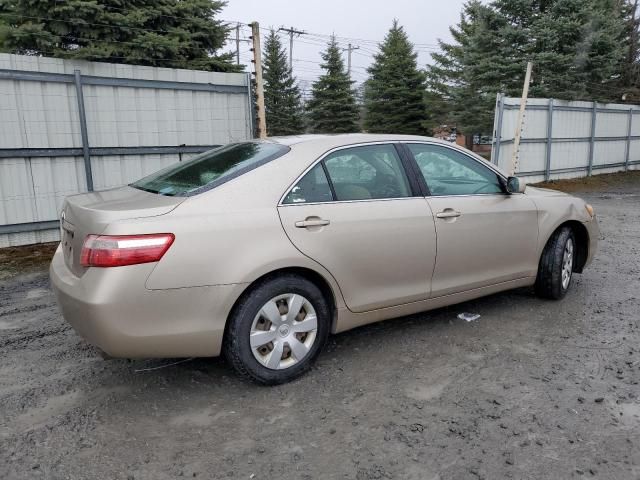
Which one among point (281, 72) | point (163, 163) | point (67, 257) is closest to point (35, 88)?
point (163, 163)

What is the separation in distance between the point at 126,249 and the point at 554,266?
3545 millimetres

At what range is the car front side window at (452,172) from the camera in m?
3.96

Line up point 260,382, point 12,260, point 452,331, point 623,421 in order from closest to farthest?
point 623,421 → point 260,382 → point 452,331 → point 12,260

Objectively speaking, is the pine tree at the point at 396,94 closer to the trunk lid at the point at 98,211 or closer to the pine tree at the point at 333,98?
the pine tree at the point at 333,98

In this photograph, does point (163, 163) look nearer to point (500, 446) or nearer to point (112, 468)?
point (112, 468)

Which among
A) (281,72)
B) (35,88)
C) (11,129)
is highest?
(281,72)

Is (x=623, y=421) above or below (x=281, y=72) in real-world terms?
below

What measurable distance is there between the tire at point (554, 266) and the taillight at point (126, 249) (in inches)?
129

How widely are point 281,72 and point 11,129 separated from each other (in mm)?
26889

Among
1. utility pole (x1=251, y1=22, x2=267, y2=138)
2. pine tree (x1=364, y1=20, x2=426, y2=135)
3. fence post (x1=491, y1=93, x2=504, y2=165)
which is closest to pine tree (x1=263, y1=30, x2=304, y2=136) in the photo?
pine tree (x1=364, y1=20, x2=426, y2=135)

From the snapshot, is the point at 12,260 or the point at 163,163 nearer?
the point at 12,260

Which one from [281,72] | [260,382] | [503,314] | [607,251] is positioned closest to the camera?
[260,382]

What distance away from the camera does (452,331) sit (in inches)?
162

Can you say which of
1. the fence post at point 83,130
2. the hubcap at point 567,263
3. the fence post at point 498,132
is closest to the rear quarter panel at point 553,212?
the hubcap at point 567,263
